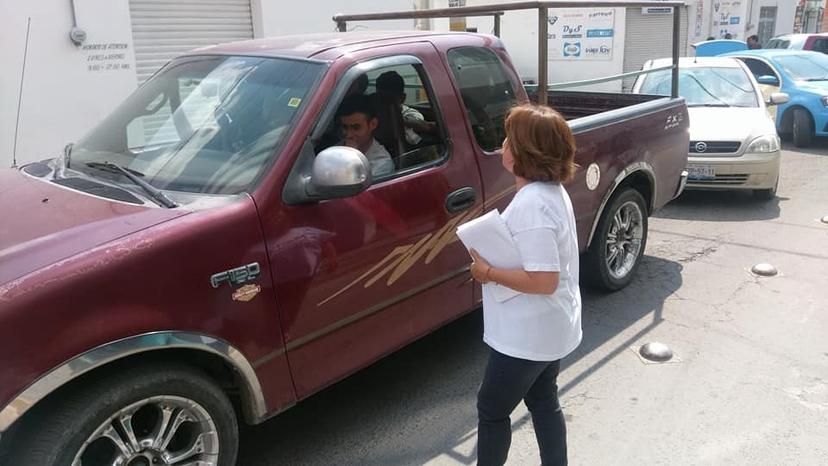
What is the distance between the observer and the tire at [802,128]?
11.3 metres

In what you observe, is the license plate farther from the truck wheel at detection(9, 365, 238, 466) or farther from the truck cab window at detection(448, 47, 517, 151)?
the truck wheel at detection(9, 365, 238, 466)

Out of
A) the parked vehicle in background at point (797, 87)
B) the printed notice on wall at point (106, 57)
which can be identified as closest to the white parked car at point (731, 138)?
the parked vehicle in background at point (797, 87)

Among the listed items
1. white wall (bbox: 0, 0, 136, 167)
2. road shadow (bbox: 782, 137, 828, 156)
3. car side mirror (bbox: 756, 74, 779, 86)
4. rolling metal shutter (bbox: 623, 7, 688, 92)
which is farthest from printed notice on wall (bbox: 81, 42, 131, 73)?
rolling metal shutter (bbox: 623, 7, 688, 92)

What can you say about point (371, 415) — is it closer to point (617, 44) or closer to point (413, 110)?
point (413, 110)

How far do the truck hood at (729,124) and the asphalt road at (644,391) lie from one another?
2.32 metres

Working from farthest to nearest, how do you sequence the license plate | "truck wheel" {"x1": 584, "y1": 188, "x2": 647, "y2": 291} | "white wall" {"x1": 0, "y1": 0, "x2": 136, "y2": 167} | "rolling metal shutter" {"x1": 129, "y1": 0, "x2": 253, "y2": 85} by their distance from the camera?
"rolling metal shutter" {"x1": 129, "y1": 0, "x2": 253, "y2": 85} < the license plate < "white wall" {"x1": 0, "y1": 0, "x2": 136, "y2": 167} < "truck wheel" {"x1": 584, "y1": 188, "x2": 647, "y2": 291}

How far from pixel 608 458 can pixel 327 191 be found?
1817mm

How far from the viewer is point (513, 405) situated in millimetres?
2596

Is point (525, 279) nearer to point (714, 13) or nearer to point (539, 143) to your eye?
point (539, 143)

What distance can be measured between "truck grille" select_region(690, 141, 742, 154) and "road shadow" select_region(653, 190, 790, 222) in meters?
0.65

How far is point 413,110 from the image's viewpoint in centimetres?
351

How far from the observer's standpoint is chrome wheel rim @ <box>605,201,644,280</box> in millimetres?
5035

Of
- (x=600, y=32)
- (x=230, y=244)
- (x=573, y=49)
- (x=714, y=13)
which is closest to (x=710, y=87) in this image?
(x=230, y=244)

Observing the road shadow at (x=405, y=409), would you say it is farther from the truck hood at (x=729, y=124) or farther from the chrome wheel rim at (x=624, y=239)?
the truck hood at (x=729, y=124)
